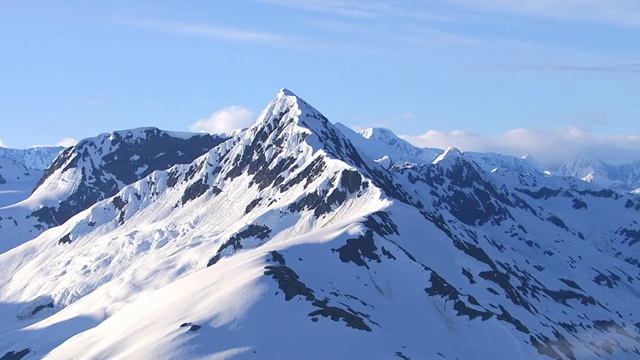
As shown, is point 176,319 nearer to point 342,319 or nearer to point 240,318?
point 240,318

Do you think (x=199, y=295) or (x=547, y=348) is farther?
(x=547, y=348)

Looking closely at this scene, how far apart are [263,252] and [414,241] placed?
42.2m

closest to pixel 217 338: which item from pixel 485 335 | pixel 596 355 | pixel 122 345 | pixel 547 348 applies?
pixel 122 345

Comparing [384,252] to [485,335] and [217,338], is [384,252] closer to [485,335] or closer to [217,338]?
[485,335]

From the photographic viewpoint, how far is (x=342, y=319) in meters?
130

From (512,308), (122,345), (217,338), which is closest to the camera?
(217,338)

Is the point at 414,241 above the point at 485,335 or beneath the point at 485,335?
above

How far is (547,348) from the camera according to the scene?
160 meters

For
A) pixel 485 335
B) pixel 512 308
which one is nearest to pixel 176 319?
pixel 485 335

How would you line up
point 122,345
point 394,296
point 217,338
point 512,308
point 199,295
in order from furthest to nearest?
point 512,308 → point 394,296 → point 199,295 → point 122,345 → point 217,338

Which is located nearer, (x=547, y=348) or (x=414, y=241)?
(x=547, y=348)

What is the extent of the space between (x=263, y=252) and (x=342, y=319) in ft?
136

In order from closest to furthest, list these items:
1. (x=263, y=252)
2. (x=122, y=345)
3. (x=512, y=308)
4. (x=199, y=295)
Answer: (x=122, y=345), (x=199, y=295), (x=263, y=252), (x=512, y=308)

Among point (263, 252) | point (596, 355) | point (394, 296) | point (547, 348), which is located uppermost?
point (263, 252)
